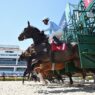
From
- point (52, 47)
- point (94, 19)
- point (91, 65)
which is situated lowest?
point (91, 65)

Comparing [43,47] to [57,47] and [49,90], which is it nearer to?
[57,47]

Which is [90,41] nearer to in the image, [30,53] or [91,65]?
[91,65]

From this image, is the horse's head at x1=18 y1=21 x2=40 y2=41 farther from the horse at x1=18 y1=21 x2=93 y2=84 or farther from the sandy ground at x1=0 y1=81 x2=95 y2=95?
the sandy ground at x1=0 y1=81 x2=95 y2=95

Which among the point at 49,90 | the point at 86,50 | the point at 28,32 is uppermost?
the point at 28,32

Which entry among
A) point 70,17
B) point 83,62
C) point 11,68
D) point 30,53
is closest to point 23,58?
point 30,53

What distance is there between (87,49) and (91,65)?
687 mm

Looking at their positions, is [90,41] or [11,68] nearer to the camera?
[90,41]

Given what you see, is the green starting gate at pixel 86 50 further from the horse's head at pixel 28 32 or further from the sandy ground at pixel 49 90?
the horse's head at pixel 28 32

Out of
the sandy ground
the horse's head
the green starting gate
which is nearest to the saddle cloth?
the green starting gate

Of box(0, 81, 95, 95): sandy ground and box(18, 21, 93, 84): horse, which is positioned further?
box(18, 21, 93, 84): horse

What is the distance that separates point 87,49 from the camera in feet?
39.5

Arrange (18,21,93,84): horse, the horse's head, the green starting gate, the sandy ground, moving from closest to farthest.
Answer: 1. the sandy ground
2. the green starting gate
3. (18,21,93,84): horse
4. the horse's head

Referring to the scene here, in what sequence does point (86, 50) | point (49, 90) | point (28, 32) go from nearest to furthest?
point (49, 90) < point (86, 50) < point (28, 32)

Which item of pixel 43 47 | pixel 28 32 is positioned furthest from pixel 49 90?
pixel 28 32
